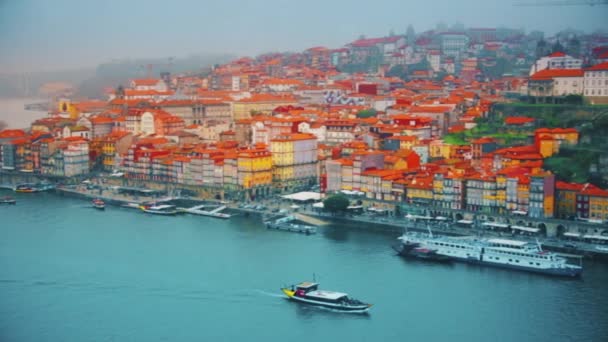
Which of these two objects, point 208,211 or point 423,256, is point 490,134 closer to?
point 208,211

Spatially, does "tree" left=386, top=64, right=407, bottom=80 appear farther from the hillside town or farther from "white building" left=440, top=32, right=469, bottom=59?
"white building" left=440, top=32, right=469, bottom=59

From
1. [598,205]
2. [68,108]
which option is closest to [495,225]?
[598,205]

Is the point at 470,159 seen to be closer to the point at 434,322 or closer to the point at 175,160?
the point at 175,160

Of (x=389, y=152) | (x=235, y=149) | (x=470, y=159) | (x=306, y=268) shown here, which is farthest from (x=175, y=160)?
(x=306, y=268)

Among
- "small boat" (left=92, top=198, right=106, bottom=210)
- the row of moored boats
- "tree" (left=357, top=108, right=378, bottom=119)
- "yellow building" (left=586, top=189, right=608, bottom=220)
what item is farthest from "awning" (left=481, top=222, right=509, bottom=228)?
"tree" (left=357, top=108, right=378, bottom=119)

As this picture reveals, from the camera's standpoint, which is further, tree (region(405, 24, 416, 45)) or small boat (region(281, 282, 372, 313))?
tree (region(405, 24, 416, 45))

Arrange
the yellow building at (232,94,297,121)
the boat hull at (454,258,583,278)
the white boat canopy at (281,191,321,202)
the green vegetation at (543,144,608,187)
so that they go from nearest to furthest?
the boat hull at (454,258,583,278), the green vegetation at (543,144,608,187), the white boat canopy at (281,191,321,202), the yellow building at (232,94,297,121)

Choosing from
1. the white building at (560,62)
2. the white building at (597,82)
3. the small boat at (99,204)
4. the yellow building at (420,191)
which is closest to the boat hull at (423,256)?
the yellow building at (420,191)
